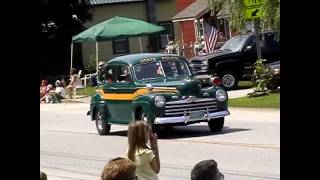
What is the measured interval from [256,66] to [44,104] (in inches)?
443

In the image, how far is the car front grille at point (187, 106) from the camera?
1449 centimetres

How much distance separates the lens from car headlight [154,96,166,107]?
14.3m

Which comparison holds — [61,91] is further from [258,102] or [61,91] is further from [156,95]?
[156,95]

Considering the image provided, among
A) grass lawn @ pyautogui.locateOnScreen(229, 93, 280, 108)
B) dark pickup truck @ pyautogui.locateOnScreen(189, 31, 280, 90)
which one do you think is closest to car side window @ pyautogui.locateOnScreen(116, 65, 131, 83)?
grass lawn @ pyautogui.locateOnScreen(229, 93, 280, 108)

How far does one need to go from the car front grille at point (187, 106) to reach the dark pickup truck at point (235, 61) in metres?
12.4

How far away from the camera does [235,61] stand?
1088 inches

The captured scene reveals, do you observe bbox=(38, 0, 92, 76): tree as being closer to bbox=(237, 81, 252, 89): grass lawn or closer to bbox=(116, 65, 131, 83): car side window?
bbox=(237, 81, 252, 89): grass lawn

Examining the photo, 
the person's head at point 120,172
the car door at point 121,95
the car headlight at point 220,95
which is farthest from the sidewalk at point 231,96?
the person's head at point 120,172
